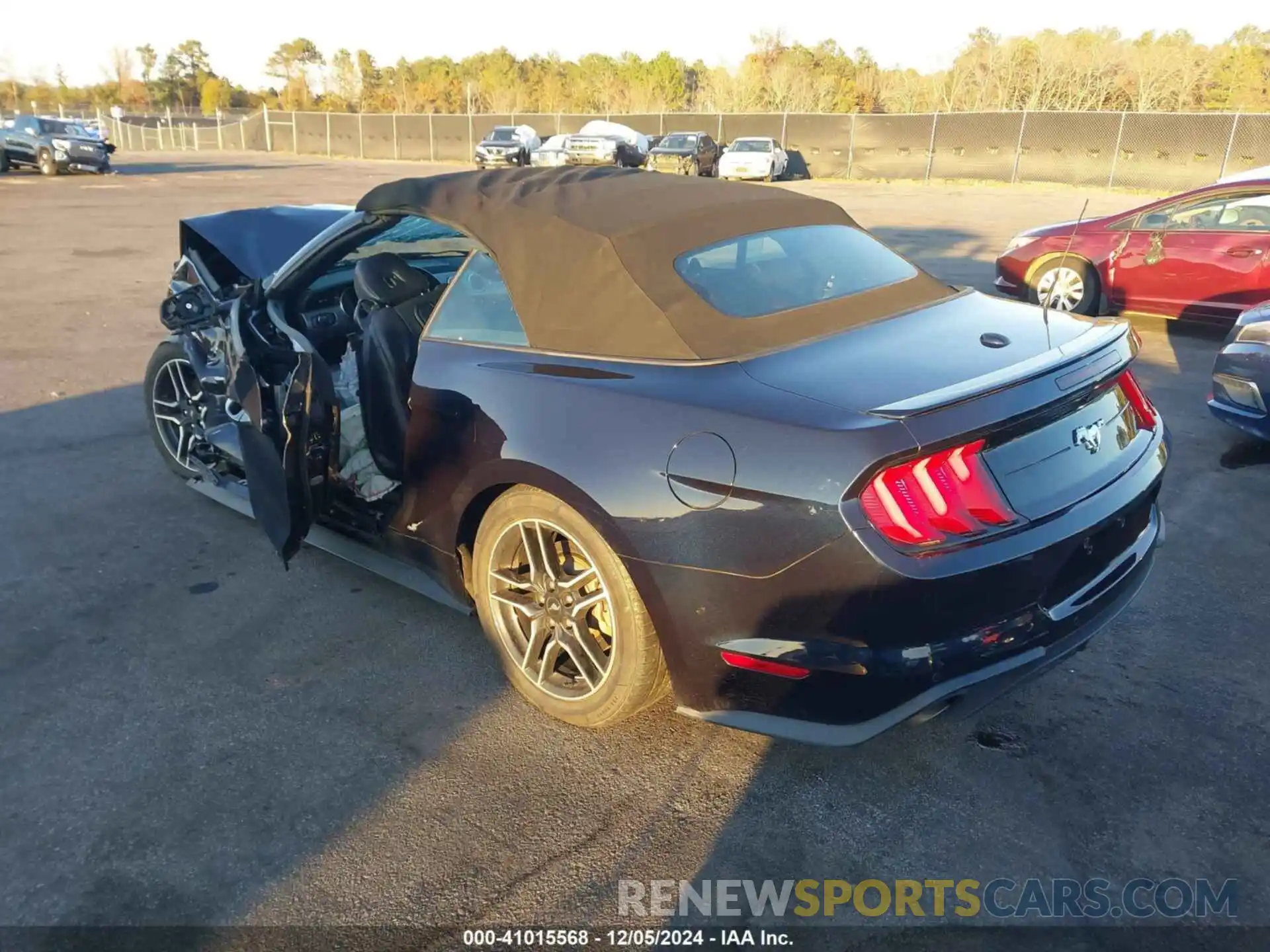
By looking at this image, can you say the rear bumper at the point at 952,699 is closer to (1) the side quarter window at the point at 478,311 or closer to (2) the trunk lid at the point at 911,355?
(2) the trunk lid at the point at 911,355

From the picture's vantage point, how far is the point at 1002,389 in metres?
2.49

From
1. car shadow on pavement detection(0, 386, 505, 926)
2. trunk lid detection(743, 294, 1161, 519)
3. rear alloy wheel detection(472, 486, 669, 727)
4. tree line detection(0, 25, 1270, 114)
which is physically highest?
tree line detection(0, 25, 1270, 114)

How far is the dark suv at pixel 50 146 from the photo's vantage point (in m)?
28.7

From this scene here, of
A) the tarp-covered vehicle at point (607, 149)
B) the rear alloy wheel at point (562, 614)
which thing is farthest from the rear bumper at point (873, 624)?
the tarp-covered vehicle at point (607, 149)

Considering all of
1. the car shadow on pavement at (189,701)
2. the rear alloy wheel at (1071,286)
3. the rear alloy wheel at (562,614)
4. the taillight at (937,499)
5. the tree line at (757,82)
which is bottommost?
the car shadow on pavement at (189,701)

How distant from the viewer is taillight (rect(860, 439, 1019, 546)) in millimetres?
2330

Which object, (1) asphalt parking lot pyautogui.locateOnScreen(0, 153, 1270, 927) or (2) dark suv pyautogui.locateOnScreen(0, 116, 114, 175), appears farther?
(2) dark suv pyautogui.locateOnScreen(0, 116, 114, 175)

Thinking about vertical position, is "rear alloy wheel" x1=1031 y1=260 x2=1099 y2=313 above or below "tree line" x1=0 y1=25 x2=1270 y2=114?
below

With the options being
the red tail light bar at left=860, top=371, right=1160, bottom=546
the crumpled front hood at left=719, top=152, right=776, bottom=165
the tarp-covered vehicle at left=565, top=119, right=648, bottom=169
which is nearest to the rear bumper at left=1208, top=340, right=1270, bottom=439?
the red tail light bar at left=860, top=371, right=1160, bottom=546

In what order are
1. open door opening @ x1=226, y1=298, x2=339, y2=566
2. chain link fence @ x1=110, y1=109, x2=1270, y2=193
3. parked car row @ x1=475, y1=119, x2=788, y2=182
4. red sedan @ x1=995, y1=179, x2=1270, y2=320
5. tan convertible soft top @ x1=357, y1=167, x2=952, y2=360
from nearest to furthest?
tan convertible soft top @ x1=357, y1=167, x2=952, y2=360 → open door opening @ x1=226, y1=298, x2=339, y2=566 → red sedan @ x1=995, y1=179, x2=1270, y2=320 → chain link fence @ x1=110, y1=109, x2=1270, y2=193 → parked car row @ x1=475, y1=119, x2=788, y2=182

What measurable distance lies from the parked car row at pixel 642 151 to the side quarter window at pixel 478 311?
2464 centimetres

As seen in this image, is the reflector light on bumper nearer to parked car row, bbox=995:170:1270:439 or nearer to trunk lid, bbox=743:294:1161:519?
trunk lid, bbox=743:294:1161:519

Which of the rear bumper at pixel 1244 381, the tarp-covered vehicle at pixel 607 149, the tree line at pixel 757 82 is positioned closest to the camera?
the rear bumper at pixel 1244 381

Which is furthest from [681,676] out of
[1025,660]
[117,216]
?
[117,216]
